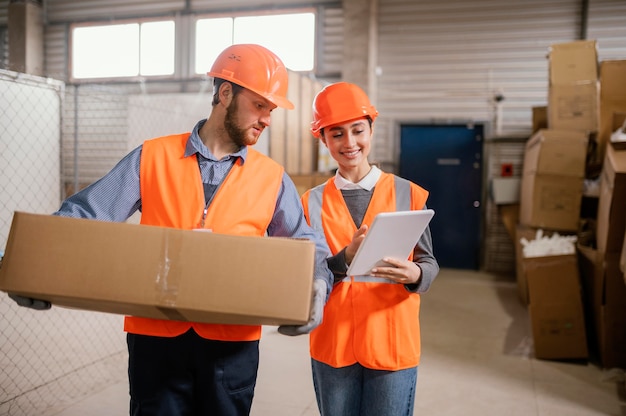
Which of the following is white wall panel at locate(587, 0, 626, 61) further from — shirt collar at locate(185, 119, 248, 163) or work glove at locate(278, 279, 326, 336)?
A: work glove at locate(278, 279, 326, 336)

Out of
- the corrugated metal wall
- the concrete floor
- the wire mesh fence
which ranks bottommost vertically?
the concrete floor

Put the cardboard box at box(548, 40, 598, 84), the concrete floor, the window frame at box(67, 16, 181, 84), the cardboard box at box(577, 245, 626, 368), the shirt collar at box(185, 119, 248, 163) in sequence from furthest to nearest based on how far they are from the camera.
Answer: the window frame at box(67, 16, 181, 84) → the cardboard box at box(548, 40, 598, 84) → the cardboard box at box(577, 245, 626, 368) → the concrete floor → the shirt collar at box(185, 119, 248, 163)

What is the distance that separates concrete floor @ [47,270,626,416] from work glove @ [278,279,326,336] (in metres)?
2.01

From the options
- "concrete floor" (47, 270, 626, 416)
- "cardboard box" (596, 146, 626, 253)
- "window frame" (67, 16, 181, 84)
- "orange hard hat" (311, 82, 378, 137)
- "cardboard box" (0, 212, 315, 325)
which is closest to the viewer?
"cardboard box" (0, 212, 315, 325)

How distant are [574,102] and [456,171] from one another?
302 cm

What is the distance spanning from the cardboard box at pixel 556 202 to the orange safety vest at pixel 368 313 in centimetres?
330

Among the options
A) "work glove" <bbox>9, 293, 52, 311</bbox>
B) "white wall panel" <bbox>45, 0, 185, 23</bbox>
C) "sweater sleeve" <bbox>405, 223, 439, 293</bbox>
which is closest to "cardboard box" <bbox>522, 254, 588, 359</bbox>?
"sweater sleeve" <bbox>405, 223, 439, 293</bbox>

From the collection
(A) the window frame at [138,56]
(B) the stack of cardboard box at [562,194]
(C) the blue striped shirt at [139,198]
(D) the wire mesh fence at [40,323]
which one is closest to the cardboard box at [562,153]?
(B) the stack of cardboard box at [562,194]

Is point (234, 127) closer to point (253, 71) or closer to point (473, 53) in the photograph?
point (253, 71)

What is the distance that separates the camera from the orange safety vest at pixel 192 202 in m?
1.32

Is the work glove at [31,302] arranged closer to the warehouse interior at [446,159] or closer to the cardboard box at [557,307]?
the warehouse interior at [446,159]

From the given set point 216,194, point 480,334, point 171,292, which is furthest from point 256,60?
point 480,334

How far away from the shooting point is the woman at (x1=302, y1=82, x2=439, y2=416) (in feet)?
5.11

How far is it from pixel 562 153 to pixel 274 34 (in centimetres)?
524
